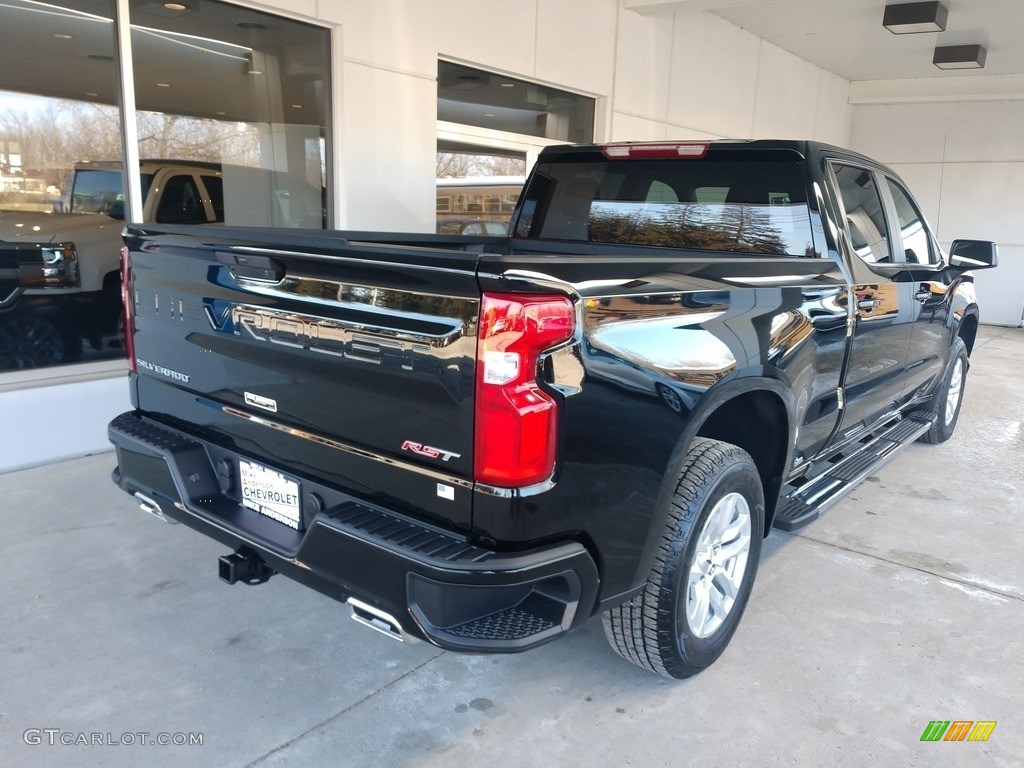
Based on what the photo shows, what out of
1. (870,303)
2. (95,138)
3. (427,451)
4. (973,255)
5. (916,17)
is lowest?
(427,451)

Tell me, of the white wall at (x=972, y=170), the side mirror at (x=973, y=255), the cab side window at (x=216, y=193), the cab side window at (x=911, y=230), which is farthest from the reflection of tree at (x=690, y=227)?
the white wall at (x=972, y=170)

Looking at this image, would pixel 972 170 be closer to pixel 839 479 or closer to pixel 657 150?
pixel 839 479

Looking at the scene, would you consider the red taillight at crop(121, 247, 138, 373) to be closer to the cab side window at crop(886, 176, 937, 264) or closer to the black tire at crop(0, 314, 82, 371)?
the black tire at crop(0, 314, 82, 371)

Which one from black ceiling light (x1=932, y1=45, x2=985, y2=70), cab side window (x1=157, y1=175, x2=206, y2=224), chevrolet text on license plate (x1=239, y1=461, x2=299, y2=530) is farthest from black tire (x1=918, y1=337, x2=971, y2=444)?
black ceiling light (x1=932, y1=45, x2=985, y2=70)

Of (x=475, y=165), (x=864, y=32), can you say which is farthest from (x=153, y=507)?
(x=864, y=32)

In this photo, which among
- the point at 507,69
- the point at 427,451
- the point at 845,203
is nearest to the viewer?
the point at 427,451

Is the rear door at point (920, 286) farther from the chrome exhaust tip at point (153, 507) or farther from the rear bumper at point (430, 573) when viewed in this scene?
the chrome exhaust tip at point (153, 507)

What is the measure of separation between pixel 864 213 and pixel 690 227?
905 millimetres

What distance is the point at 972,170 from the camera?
14.1 metres

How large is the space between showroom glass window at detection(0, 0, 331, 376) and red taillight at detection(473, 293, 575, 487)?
4226mm

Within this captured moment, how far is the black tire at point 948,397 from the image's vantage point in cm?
532

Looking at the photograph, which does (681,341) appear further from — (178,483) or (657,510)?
(178,483)

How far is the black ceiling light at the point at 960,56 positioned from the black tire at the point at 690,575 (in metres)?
11.3

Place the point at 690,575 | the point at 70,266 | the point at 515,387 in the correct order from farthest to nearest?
the point at 70,266 < the point at 690,575 < the point at 515,387
